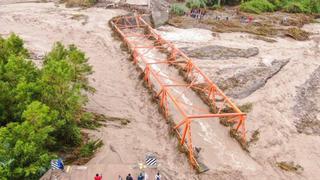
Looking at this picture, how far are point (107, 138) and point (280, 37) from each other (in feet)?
96.9

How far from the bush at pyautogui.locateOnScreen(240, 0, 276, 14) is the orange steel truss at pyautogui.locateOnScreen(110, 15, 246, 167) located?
724 inches

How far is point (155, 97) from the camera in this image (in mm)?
27969

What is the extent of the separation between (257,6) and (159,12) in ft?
57.1

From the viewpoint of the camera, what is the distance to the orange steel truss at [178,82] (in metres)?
23.7

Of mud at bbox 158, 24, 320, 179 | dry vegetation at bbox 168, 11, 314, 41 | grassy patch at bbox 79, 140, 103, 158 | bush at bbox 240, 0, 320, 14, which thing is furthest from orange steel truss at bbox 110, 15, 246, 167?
bush at bbox 240, 0, 320, 14

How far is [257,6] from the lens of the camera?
5541cm

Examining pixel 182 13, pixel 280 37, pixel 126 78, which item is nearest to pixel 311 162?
pixel 126 78

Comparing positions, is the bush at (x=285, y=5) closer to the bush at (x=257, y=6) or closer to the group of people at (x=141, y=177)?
the bush at (x=257, y=6)

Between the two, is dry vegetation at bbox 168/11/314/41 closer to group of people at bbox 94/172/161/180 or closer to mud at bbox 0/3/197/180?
mud at bbox 0/3/197/180

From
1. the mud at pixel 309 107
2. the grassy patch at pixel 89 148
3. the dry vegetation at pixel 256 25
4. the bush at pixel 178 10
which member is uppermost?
the bush at pixel 178 10

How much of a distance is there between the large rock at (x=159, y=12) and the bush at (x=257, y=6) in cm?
1290

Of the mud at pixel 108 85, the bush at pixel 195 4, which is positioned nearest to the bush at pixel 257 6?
the bush at pixel 195 4

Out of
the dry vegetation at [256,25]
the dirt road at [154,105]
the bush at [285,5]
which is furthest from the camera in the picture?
the bush at [285,5]

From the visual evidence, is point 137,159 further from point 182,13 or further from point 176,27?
point 182,13
